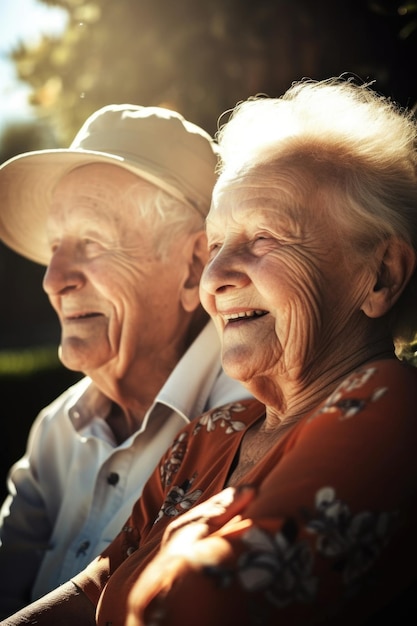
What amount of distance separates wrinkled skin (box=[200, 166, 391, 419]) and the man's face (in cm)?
116

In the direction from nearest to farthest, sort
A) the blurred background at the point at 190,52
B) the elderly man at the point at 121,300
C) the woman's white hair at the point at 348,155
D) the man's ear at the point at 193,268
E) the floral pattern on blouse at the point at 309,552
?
1. the floral pattern on blouse at the point at 309,552
2. the woman's white hair at the point at 348,155
3. the elderly man at the point at 121,300
4. the man's ear at the point at 193,268
5. the blurred background at the point at 190,52

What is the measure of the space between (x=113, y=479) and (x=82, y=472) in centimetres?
31

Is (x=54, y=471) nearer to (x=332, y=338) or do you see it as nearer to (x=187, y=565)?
(x=332, y=338)

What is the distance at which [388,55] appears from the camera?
383cm

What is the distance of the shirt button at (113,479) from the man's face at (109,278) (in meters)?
0.45

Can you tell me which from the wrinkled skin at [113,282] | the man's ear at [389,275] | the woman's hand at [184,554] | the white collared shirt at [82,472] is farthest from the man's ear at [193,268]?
the woman's hand at [184,554]

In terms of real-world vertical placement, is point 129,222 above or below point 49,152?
below

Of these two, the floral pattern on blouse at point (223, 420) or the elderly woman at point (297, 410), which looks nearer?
the elderly woman at point (297, 410)

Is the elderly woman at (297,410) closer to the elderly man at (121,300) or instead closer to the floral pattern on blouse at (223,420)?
the floral pattern on blouse at (223,420)

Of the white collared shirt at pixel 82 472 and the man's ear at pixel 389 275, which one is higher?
the man's ear at pixel 389 275

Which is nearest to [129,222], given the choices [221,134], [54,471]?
[221,134]

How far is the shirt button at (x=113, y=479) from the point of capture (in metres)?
3.39

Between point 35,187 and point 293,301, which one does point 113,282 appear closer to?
point 35,187

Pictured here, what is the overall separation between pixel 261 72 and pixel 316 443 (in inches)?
118
